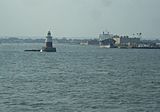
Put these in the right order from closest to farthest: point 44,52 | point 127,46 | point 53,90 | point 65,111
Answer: point 65,111 → point 53,90 → point 44,52 → point 127,46

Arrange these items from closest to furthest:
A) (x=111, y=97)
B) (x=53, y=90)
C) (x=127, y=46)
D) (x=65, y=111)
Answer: (x=65, y=111) → (x=111, y=97) → (x=53, y=90) → (x=127, y=46)

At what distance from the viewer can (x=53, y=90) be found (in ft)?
97.5

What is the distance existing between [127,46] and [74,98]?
515 feet

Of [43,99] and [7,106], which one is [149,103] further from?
[7,106]

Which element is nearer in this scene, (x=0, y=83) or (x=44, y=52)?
(x=0, y=83)

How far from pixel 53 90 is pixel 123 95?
172 inches

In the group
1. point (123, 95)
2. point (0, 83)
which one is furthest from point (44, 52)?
point (123, 95)

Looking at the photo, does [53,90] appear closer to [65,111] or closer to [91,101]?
[91,101]

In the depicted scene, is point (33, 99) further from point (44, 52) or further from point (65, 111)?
point (44, 52)

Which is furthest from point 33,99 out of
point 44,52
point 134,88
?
point 44,52

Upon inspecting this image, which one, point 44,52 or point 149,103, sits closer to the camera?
point 149,103

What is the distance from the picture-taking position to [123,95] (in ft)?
91.4

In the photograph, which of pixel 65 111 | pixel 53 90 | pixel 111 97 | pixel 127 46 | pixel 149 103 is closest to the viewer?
pixel 65 111

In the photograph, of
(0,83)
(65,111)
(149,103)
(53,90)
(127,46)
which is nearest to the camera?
(65,111)
